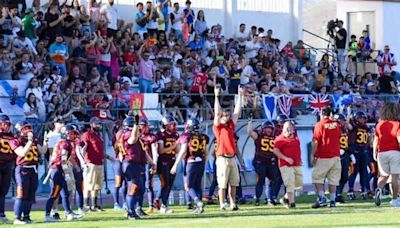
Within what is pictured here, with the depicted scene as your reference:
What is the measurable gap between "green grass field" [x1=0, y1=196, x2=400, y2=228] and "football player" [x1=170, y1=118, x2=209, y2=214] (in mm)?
551

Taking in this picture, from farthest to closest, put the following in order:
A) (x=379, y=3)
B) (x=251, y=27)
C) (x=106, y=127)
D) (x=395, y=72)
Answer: (x=379, y=3)
(x=395, y=72)
(x=251, y=27)
(x=106, y=127)

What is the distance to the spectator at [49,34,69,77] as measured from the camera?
26984 millimetres

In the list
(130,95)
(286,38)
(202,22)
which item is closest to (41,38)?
(130,95)

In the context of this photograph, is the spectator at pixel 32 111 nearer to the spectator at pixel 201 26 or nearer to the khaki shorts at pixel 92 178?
the khaki shorts at pixel 92 178

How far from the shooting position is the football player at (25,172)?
1945cm

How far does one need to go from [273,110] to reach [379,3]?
11730 mm

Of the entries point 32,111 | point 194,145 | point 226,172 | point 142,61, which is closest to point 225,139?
point 226,172

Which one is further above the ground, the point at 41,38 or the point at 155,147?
the point at 41,38

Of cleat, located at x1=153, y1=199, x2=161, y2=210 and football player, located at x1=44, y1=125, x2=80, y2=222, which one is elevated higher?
football player, located at x1=44, y1=125, x2=80, y2=222

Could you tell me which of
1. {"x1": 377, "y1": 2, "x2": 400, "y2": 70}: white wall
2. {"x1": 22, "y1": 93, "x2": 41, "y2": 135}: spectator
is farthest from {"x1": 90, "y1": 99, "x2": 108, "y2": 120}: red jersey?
{"x1": 377, "y1": 2, "x2": 400, "y2": 70}: white wall

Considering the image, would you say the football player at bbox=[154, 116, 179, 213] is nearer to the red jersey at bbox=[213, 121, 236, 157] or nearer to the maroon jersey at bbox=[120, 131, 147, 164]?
the red jersey at bbox=[213, 121, 236, 157]

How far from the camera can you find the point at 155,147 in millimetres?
21969

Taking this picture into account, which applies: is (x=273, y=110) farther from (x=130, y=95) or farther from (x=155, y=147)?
(x=155, y=147)

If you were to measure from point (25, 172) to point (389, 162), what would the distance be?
7088 mm
